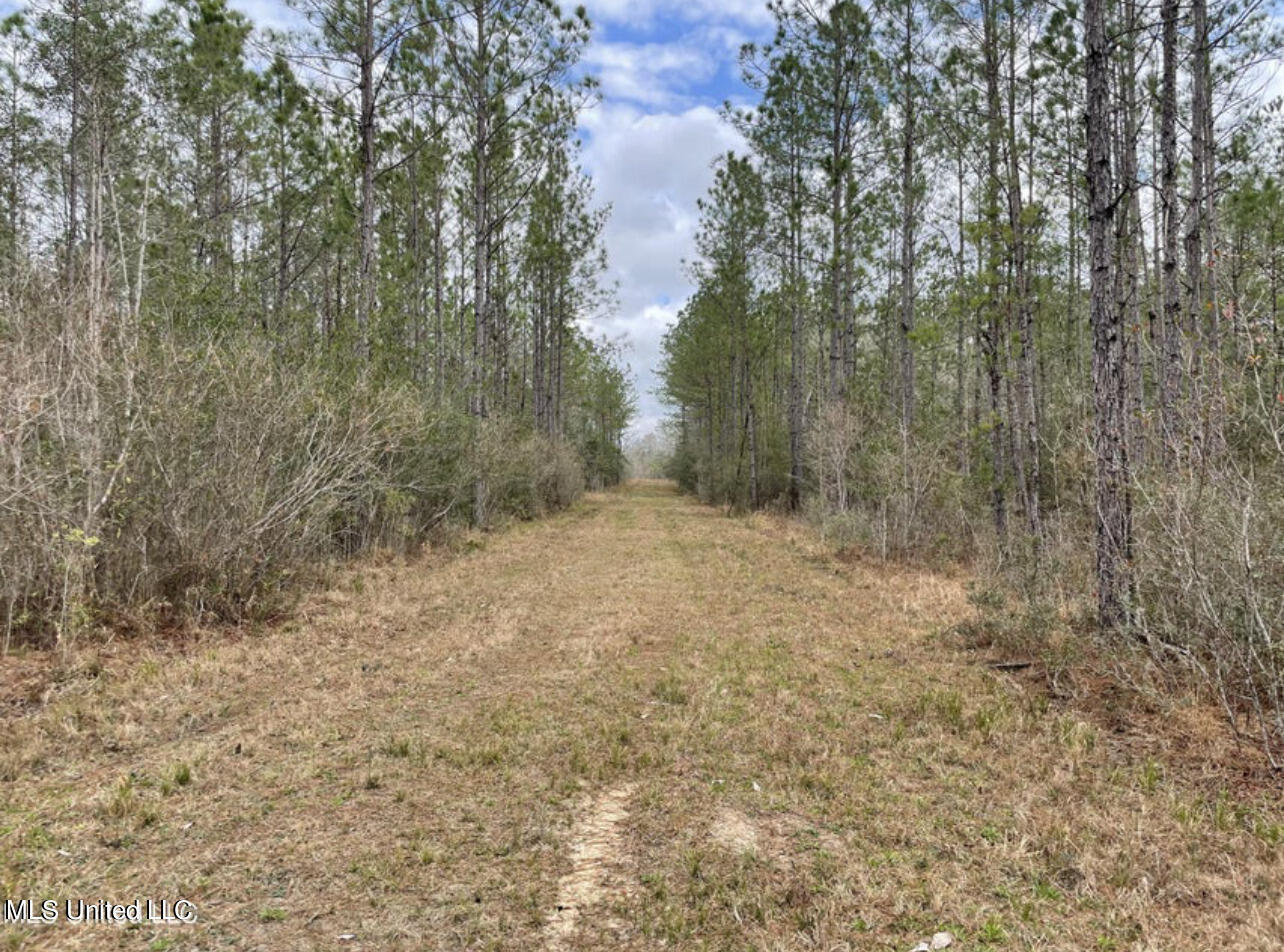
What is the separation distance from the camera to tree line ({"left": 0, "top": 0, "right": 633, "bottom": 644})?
219 inches

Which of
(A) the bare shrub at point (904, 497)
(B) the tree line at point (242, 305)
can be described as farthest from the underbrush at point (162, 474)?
(A) the bare shrub at point (904, 497)

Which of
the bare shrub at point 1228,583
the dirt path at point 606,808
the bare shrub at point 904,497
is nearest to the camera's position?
the dirt path at point 606,808

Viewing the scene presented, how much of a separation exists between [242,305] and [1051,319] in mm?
22177

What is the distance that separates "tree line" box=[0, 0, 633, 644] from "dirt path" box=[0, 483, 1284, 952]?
4.50ft

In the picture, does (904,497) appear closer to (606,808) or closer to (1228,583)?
(1228,583)

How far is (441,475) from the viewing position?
498 inches

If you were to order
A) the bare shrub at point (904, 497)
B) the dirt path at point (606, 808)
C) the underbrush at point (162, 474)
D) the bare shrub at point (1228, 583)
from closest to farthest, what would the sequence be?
the dirt path at point (606, 808) < the bare shrub at point (1228, 583) < the underbrush at point (162, 474) < the bare shrub at point (904, 497)

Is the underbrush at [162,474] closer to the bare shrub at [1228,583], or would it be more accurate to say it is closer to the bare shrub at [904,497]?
the bare shrub at [1228,583]

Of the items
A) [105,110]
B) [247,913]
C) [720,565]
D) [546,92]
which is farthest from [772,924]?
[546,92]

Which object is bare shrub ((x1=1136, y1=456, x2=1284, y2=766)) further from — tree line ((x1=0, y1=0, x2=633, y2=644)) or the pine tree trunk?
tree line ((x1=0, y1=0, x2=633, y2=644))

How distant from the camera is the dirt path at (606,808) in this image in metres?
2.41

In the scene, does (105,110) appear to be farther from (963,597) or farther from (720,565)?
(963,597)

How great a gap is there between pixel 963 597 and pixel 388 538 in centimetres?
903

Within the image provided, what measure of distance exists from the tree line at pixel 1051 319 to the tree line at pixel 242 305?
21.3 ft
